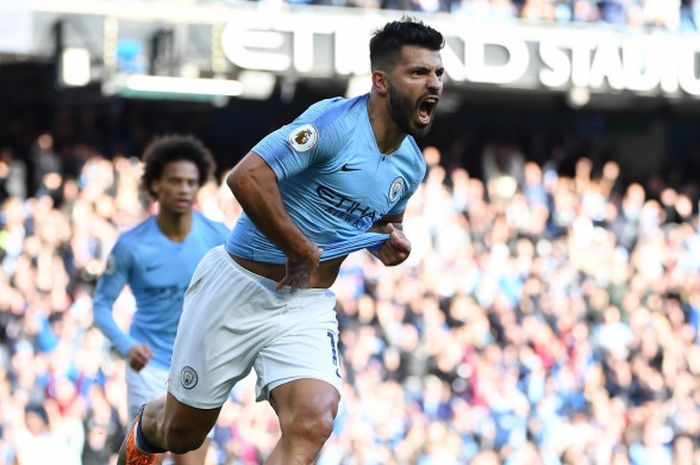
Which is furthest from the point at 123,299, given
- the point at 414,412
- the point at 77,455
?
the point at 414,412

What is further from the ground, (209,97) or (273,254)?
(209,97)

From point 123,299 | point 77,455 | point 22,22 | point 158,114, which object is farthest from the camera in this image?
point 158,114

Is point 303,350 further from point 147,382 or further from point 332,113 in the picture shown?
point 147,382

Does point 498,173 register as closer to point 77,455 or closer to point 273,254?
point 77,455

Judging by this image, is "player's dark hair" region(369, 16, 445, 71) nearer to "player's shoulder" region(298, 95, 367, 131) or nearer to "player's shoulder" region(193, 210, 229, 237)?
"player's shoulder" region(298, 95, 367, 131)

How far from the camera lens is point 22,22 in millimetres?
18172

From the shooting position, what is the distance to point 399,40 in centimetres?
643

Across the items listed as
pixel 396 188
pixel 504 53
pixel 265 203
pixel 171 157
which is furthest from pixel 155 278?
pixel 504 53

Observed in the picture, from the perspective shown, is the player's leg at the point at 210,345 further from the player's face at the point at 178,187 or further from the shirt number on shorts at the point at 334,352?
the player's face at the point at 178,187

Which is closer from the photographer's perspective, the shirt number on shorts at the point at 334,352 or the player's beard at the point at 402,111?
the player's beard at the point at 402,111

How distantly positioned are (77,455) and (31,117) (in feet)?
21.5

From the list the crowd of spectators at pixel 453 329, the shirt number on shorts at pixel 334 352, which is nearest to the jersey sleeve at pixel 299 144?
the shirt number on shorts at pixel 334 352

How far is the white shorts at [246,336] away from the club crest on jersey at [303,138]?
2.31 feet

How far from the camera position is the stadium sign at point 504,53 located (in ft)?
64.4
